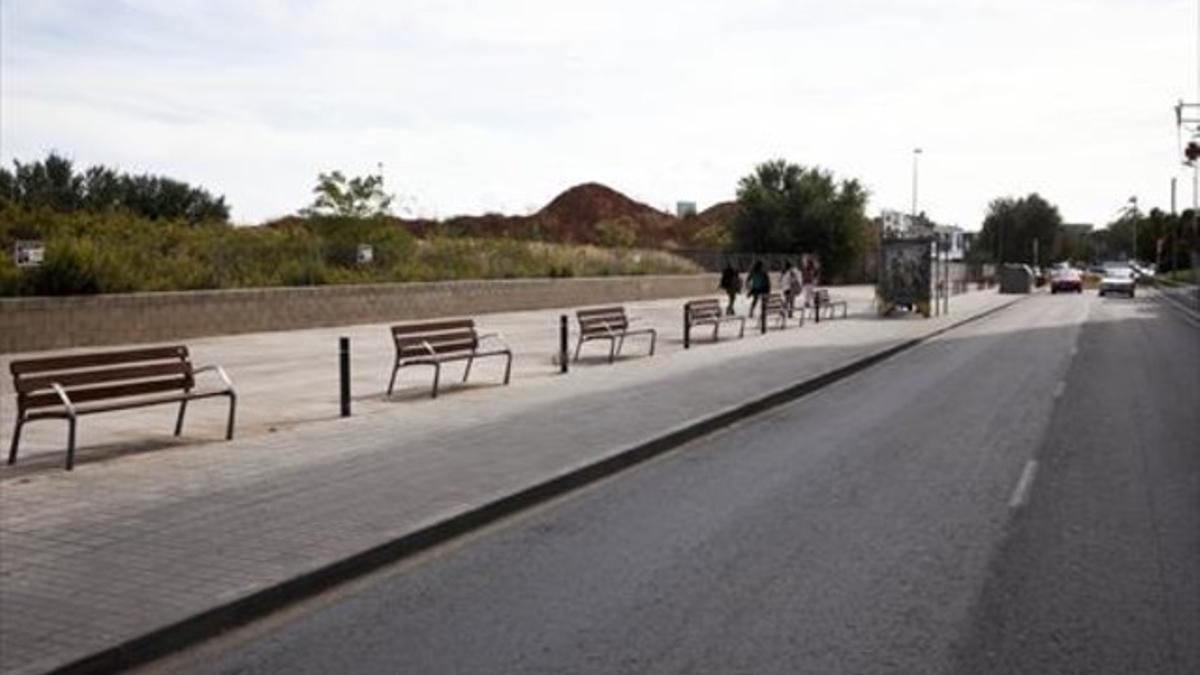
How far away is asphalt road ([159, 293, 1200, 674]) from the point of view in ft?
20.4

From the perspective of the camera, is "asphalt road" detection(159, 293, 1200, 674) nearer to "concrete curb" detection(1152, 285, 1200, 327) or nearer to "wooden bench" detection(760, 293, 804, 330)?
"wooden bench" detection(760, 293, 804, 330)

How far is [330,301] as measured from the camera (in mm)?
30062

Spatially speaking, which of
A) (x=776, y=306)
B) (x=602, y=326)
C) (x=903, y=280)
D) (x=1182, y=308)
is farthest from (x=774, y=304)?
(x=1182, y=308)

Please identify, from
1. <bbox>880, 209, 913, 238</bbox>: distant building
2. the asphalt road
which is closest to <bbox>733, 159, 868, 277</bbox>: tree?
<bbox>880, 209, 913, 238</bbox>: distant building

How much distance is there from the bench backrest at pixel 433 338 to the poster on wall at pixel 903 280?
78.2 feet

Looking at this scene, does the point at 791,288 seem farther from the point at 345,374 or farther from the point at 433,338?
the point at 345,374

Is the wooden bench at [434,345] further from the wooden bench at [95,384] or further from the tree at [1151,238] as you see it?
the tree at [1151,238]

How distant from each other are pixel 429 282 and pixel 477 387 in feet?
59.4

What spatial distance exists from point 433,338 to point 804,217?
215 feet

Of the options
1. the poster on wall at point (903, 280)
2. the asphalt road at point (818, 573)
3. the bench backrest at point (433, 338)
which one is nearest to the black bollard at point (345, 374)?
the bench backrest at point (433, 338)

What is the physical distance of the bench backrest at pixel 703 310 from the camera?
27.4 m

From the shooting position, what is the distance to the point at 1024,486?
10.9 metres

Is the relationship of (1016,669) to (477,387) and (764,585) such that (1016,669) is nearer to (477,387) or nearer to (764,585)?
(764,585)

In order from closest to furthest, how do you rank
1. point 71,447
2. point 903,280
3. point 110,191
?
point 71,447 < point 903,280 < point 110,191
